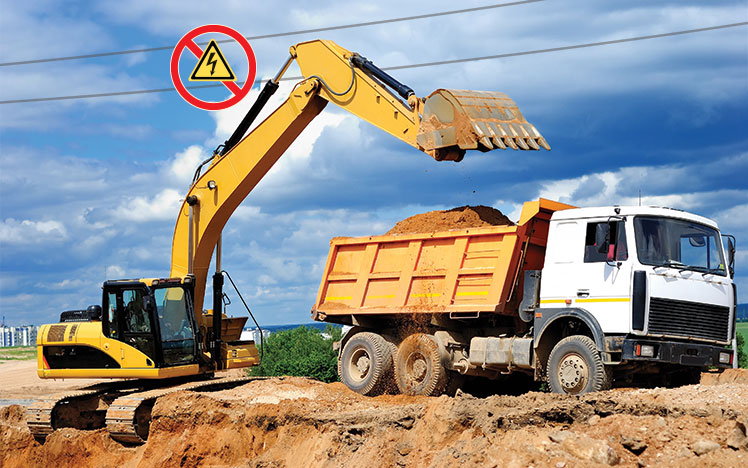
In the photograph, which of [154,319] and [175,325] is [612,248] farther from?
[154,319]

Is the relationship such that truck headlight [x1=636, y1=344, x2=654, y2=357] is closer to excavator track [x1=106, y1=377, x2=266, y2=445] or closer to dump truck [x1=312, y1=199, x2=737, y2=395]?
dump truck [x1=312, y1=199, x2=737, y2=395]

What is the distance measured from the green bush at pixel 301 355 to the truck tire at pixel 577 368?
1918 centimetres

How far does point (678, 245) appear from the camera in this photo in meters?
15.1

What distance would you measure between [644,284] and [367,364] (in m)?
6.00

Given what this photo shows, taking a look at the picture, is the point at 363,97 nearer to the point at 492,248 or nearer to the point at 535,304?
the point at 492,248

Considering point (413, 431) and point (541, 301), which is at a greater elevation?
point (541, 301)

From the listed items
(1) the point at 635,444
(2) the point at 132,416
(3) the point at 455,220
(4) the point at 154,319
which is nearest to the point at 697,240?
(3) the point at 455,220

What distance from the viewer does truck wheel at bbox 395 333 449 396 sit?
16.7 m

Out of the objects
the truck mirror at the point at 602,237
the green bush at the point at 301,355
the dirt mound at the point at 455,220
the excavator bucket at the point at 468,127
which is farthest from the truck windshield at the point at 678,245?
the green bush at the point at 301,355

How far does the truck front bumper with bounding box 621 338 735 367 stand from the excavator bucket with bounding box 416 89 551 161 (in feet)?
13.2

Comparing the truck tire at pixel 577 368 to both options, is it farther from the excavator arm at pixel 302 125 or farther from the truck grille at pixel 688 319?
the excavator arm at pixel 302 125

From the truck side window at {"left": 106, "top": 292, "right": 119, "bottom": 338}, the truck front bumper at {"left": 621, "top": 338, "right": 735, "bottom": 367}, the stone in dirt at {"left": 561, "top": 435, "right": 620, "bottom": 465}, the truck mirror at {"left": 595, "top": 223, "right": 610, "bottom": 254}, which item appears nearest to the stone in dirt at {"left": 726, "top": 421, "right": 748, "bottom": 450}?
the stone in dirt at {"left": 561, "top": 435, "right": 620, "bottom": 465}

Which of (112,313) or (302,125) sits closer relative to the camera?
(112,313)

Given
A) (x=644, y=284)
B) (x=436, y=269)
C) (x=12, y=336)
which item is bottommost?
(x=12, y=336)
